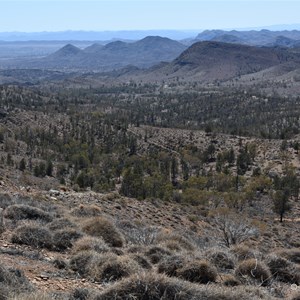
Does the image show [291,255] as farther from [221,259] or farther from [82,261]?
[82,261]

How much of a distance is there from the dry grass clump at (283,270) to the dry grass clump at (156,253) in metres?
3.46

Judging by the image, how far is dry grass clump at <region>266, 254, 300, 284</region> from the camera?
1427 cm

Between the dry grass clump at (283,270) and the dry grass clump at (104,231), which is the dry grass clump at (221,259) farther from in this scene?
the dry grass clump at (104,231)

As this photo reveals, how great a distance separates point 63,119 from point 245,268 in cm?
13811

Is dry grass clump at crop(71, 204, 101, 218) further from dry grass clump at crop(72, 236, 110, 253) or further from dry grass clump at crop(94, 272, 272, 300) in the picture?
dry grass clump at crop(94, 272, 272, 300)

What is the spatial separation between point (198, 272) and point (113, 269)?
243cm

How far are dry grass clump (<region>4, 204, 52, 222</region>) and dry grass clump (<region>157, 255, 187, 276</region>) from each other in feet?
24.4

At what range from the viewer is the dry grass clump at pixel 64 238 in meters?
→ 14.9

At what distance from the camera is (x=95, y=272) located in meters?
11.9

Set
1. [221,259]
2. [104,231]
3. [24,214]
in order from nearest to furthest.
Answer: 1. [221,259]
2. [104,231]
3. [24,214]

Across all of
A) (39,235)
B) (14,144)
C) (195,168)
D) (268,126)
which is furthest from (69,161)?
(268,126)

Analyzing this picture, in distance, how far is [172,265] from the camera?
12.6 metres

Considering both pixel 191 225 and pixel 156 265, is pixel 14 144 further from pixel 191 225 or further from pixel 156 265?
pixel 156 265

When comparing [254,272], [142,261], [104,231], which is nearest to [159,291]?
[142,261]
